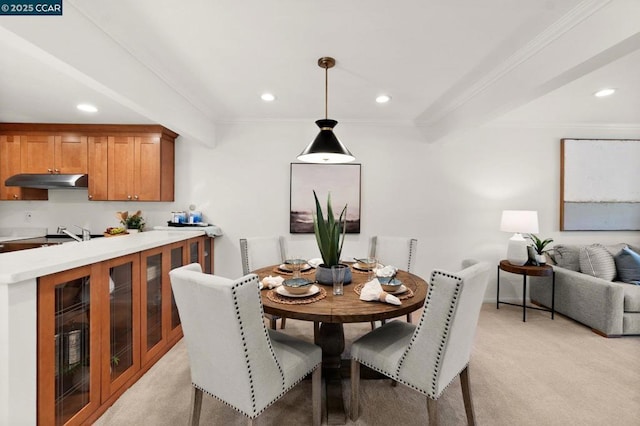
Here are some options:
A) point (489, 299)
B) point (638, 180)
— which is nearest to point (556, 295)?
point (489, 299)

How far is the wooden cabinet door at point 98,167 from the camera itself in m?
3.39

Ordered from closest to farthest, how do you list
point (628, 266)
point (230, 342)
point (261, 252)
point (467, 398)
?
point (230, 342) → point (467, 398) → point (261, 252) → point (628, 266)

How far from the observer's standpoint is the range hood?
126 inches

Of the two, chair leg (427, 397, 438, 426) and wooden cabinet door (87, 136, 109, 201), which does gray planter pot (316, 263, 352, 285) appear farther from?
wooden cabinet door (87, 136, 109, 201)

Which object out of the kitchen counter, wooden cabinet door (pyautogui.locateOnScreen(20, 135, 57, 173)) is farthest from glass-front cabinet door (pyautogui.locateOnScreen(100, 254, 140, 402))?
wooden cabinet door (pyautogui.locateOnScreen(20, 135, 57, 173))

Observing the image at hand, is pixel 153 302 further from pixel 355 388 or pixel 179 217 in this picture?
pixel 355 388

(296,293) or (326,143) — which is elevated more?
(326,143)

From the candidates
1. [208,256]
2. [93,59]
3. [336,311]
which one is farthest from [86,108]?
[336,311]

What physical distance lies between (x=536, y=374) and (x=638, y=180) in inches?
129

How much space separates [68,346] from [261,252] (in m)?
1.54

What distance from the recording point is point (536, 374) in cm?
216

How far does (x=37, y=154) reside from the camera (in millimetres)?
3383

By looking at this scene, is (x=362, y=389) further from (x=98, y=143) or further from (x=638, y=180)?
(x=638, y=180)

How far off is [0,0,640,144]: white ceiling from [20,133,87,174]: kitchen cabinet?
0.34 m
